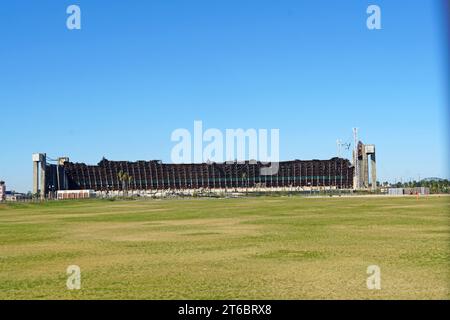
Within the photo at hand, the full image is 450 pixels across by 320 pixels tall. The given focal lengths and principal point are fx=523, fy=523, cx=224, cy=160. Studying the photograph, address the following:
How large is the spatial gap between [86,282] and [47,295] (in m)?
2.13

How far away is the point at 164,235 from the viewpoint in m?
35.0

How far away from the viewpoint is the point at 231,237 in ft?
107

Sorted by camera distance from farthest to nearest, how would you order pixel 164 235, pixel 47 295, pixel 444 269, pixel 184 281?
pixel 164 235 → pixel 444 269 → pixel 184 281 → pixel 47 295
